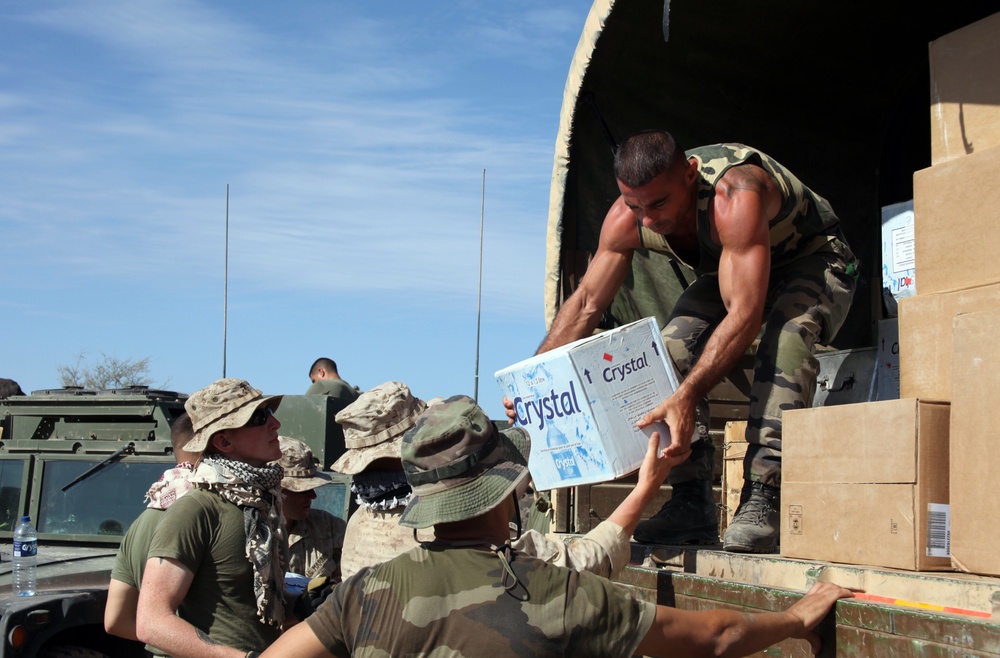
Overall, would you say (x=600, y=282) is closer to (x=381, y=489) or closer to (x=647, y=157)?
(x=647, y=157)

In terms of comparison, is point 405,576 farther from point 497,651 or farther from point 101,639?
point 101,639

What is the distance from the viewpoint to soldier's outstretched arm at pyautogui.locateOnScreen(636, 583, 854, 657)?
7.11 ft

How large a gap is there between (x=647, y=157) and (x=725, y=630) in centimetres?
157

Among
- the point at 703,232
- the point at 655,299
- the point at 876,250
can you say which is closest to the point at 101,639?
the point at 655,299

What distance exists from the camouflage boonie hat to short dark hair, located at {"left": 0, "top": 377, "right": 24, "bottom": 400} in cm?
733

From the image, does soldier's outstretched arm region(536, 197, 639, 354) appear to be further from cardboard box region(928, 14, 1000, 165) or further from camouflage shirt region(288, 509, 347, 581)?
camouflage shirt region(288, 509, 347, 581)

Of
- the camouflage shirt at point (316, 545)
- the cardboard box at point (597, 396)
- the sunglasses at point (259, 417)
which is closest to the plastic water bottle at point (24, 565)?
the camouflage shirt at point (316, 545)

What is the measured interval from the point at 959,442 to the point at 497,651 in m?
1.08

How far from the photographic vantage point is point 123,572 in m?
3.56

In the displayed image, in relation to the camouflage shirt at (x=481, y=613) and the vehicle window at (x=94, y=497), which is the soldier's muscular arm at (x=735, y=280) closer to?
the camouflage shirt at (x=481, y=613)

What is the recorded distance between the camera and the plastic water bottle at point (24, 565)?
5.41 metres

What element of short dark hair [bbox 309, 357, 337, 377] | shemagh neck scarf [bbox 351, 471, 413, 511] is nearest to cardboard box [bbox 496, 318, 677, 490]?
shemagh neck scarf [bbox 351, 471, 413, 511]

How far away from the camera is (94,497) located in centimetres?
655

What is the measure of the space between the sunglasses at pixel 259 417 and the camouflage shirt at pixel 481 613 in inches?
55.5
